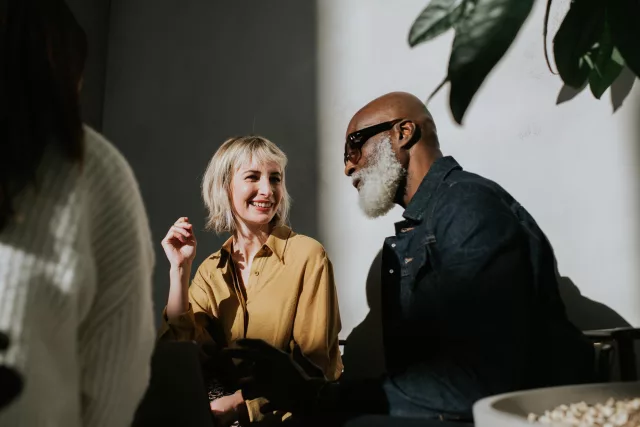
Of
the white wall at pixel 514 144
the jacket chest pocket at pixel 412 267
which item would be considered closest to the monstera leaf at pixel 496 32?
the jacket chest pocket at pixel 412 267

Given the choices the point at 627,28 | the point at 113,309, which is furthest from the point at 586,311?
the point at 113,309

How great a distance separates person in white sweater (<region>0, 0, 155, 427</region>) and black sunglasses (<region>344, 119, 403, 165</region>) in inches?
42.0

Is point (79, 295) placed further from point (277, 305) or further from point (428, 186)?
point (277, 305)

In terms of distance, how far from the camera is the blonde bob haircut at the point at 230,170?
2.06 metres

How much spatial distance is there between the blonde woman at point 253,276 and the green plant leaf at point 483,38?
1223 mm

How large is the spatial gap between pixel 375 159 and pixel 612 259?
2.34 ft

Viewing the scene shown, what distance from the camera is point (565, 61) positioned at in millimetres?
888

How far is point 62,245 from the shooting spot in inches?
26.2

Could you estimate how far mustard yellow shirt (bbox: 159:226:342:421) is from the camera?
1854 millimetres

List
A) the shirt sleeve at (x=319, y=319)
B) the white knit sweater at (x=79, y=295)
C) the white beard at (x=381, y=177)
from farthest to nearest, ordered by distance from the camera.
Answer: the shirt sleeve at (x=319, y=319) → the white beard at (x=381, y=177) → the white knit sweater at (x=79, y=295)

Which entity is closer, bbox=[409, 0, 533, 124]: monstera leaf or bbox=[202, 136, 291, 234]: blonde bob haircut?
bbox=[409, 0, 533, 124]: monstera leaf

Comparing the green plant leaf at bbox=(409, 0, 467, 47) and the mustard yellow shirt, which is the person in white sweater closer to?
the green plant leaf at bbox=(409, 0, 467, 47)

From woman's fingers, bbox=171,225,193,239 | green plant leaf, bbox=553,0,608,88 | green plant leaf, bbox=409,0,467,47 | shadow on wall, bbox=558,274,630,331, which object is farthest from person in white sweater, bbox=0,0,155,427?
shadow on wall, bbox=558,274,630,331

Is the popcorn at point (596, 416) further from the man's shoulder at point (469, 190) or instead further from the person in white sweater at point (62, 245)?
the man's shoulder at point (469, 190)
